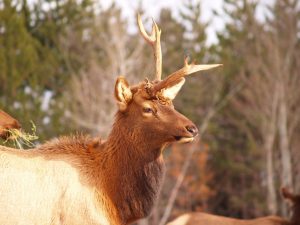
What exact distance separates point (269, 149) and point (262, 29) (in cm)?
758

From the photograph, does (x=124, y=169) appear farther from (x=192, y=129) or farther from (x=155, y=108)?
(x=192, y=129)

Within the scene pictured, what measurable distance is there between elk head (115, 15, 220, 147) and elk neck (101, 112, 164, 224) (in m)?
0.10

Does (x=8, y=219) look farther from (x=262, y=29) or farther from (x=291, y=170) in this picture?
(x=262, y=29)

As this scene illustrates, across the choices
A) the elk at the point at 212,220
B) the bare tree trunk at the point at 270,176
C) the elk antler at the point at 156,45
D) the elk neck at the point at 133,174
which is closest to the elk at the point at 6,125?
the elk neck at the point at 133,174

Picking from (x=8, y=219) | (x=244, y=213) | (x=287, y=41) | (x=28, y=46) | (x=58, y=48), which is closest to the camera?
(x=8, y=219)

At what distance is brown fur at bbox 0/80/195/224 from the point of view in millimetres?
7113

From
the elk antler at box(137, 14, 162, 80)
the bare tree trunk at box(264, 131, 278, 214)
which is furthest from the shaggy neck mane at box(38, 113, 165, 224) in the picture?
the bare tree trunk at box(264, 131, 278, 214)

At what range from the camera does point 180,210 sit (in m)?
39.8

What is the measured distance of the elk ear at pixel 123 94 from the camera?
757 cm

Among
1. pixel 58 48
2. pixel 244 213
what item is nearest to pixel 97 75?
pixel 58 48

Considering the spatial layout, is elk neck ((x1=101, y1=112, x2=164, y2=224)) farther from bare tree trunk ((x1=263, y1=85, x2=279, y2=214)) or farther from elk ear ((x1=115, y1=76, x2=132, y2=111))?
bare tree trunk ((x1=263, y1=85, x2=279, y2=214))

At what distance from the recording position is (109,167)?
7566mm

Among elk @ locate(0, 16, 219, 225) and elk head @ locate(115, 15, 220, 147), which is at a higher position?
elk head @ locate(115, 15, 220, 147)

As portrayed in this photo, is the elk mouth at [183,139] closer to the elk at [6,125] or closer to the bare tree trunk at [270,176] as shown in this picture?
the elk at [6,125]
